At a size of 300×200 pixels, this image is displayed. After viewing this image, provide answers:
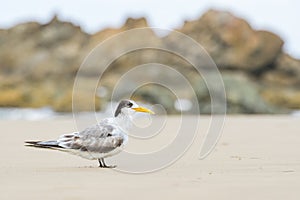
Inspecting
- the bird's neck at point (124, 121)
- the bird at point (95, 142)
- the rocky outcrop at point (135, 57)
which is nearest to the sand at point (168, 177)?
the bird at point (95, 142)

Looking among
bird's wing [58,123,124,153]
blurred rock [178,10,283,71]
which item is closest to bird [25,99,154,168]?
bird's wing [58,123,124,153]

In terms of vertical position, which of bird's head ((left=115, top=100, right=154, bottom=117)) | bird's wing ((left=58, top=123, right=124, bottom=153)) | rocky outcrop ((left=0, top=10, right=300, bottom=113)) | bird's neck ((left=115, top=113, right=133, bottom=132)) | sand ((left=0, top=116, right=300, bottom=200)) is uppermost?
rocky outcrop ((left=0, top=10, right=300, bottom=113))

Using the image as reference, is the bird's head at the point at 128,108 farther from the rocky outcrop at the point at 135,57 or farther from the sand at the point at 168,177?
the rocky outcrop at the point at 135,57

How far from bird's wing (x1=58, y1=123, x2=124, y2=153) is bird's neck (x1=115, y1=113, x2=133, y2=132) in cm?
14

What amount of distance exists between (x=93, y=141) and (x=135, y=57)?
83.0 ft

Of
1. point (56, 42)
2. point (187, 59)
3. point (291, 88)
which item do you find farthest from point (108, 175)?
point (56, 42)

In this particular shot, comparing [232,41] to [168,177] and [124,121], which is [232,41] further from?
[168,177]

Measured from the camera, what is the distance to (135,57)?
101 ft

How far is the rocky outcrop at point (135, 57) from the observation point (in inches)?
1111

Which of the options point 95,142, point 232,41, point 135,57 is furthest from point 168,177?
point 232,41

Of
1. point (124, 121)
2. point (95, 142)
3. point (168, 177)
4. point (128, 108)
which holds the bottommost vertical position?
point (168, 177)

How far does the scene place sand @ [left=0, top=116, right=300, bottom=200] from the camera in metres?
4.06

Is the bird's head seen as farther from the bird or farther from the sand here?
the sand

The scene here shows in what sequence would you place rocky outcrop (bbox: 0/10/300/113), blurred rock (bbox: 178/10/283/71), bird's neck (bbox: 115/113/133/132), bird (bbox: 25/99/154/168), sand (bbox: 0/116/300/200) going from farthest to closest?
blurred rock (bbox: 178/10/283/71)
rocky outcrop (bbox: 0/10/300/113)
bird's neck (bbox: 115/113/133/132)
bird (bbox: 25/99/154/168)
sand (bbox: 0/116/300/200)
